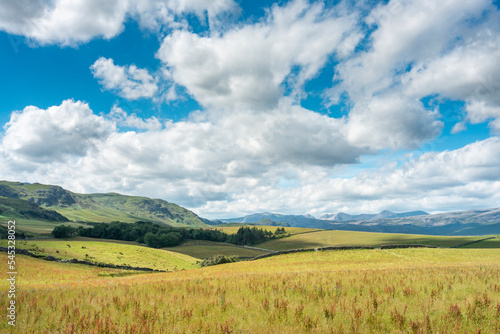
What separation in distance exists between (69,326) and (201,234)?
199m

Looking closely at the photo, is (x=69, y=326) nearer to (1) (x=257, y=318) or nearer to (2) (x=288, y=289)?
(1) (x=257, y=318)

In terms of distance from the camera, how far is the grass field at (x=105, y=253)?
212 feet

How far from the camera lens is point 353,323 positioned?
21.8ft

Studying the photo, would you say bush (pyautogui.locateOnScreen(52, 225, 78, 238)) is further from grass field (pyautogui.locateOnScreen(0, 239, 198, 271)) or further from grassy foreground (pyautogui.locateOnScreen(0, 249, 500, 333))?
grassy foreground (pyautogui.locateOnScreen(0, 249, 500, 333))

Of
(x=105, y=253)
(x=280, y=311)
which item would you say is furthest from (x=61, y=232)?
(x=280, y=311)

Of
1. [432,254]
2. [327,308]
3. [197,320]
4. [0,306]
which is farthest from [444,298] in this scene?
[432,254]

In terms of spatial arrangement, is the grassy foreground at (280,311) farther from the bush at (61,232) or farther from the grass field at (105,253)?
the bush at (61,232)

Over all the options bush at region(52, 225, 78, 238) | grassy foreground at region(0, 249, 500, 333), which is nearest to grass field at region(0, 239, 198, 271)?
bush at region(52, 225, 78, 238)

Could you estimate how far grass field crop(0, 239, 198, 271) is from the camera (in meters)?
64.7

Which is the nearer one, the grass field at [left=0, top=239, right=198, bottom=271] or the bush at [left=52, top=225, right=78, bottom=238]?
the grass field at [left=0, top=239, right=198, bottom=271]

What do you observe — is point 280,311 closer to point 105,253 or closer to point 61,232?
point 105,253

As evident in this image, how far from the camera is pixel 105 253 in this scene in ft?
249

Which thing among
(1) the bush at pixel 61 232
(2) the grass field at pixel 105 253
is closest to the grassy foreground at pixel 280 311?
(2) the grass field at pixel 105 253

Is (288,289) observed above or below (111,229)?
above
